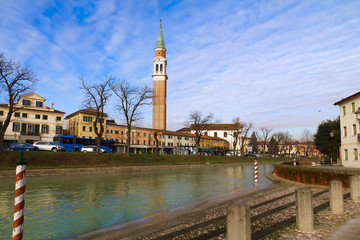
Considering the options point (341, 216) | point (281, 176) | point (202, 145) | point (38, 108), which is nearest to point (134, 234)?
point (341, 216)

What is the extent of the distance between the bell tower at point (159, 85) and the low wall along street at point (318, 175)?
264 feet

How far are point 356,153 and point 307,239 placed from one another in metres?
28.6

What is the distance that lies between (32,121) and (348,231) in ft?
218

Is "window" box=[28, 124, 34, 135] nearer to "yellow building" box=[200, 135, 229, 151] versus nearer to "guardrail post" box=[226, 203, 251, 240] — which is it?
"yellow building" box=[200, 135, 229, 151]

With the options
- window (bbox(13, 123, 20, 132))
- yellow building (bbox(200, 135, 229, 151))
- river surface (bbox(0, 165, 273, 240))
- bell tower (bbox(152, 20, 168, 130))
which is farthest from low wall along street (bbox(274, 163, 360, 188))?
yellow building (bbox(200, 135, 229, 151))

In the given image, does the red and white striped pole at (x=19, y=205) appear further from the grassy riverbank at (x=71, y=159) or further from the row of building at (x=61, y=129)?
the row of building at (x=61, y=129)

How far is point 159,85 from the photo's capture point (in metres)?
105

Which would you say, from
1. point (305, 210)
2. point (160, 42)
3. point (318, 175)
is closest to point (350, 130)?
point (318, 175)

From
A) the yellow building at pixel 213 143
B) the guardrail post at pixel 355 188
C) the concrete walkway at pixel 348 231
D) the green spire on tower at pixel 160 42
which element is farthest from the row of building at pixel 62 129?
the concrete walkway at pixel 348 231

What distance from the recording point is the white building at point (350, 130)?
2833 cm

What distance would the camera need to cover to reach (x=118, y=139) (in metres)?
77.1

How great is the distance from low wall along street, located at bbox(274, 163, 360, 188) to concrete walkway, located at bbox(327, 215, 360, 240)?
903 cm

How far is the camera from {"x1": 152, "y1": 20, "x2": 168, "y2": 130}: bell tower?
101 meters

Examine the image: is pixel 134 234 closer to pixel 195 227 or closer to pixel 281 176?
pixel 195 227
